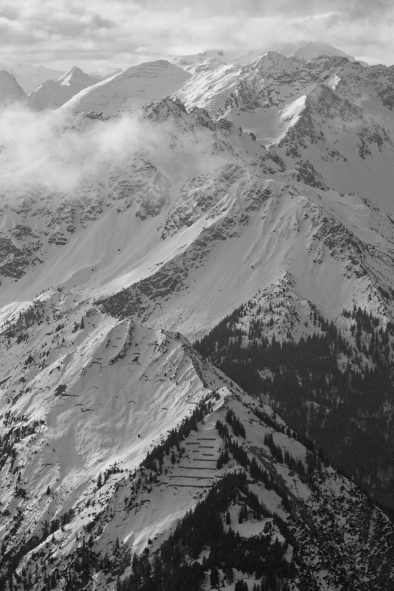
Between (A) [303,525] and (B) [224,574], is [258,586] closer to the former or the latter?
(B) [224,574]

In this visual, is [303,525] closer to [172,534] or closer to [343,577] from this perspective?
[343,577]

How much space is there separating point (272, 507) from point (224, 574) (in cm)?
2413

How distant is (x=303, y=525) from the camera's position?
19488 cm

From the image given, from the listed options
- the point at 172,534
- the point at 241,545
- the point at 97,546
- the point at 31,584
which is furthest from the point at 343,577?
the point at 31,584

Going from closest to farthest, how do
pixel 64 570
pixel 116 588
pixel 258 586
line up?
1. pixel 258 586
2. pixel 116 588
3. pixel 64 570

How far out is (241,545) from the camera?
18150 centimetres

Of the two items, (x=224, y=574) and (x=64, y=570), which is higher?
(x=224, y=574)

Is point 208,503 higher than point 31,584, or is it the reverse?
point 208,503

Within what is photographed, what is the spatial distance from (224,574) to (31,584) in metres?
50.6

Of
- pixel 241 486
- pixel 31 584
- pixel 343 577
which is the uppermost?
pixel 241 486

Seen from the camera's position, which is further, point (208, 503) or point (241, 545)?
point (208, 503)

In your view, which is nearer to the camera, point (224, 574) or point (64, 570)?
point (224, 574)

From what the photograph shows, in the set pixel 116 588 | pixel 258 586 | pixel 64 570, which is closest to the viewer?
pixel 258 586

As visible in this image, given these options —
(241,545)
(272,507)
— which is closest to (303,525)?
(272,507)
